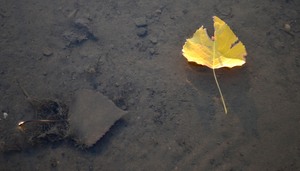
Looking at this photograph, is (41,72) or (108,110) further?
(41,72)

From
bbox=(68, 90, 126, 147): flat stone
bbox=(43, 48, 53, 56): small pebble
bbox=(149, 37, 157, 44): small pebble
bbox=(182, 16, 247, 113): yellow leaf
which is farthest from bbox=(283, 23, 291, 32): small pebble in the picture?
bbox=(43, 48, 53, 56): small pebble

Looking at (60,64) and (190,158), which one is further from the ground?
(60,64)

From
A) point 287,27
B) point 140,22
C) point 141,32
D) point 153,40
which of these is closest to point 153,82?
point 153,40

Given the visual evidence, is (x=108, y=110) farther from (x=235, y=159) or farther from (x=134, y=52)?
(x=235, y=159)

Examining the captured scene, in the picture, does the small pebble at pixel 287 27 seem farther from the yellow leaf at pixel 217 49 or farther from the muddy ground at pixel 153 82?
the yellow leaf at pixel 217 49

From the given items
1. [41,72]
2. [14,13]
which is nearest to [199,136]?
[41,72]

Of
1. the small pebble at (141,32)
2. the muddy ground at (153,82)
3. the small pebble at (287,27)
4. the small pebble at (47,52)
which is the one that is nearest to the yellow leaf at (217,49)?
the muddy ground at (153,82)

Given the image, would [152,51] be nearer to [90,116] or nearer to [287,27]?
[90,116]

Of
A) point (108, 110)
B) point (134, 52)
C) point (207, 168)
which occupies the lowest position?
point (207, 168)
